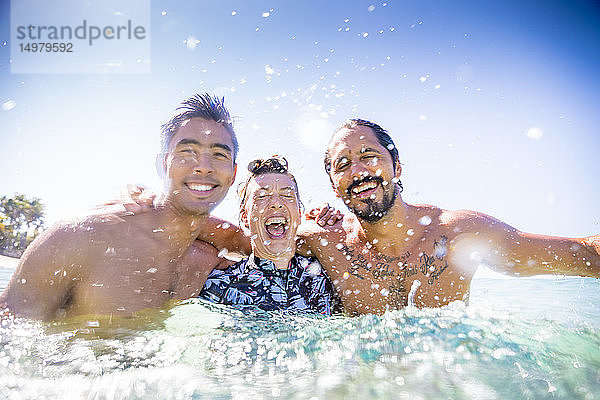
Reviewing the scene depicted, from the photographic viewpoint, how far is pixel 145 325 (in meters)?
3.45

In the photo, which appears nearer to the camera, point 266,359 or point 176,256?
point 266,359

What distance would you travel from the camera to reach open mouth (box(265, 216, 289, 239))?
3.96m

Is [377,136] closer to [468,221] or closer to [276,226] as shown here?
[468,221]

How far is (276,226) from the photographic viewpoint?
4.03 m

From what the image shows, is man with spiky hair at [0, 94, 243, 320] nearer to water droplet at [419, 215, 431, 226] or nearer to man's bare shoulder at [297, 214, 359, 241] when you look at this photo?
man's bare shoulder at [297, 214, 359, 241]

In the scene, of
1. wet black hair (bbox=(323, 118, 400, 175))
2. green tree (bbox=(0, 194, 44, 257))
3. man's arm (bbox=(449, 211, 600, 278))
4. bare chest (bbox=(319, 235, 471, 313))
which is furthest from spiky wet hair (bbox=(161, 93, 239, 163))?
green tree (bbox=(0, 194, 44, 257))

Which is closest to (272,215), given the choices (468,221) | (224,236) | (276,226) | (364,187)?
(276,226)

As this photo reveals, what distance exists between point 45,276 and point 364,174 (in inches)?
122

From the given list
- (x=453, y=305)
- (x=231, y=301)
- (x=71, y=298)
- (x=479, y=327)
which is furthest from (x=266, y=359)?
(x=453, y=305)

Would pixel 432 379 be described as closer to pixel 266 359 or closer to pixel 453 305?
pixel 266 359

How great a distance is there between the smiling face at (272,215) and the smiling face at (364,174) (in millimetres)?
578

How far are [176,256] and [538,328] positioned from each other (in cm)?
333

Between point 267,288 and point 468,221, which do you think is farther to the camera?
point 468,221

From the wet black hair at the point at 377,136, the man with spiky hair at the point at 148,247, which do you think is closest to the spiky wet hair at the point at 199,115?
the man with spiky hair at the point at 148,247
